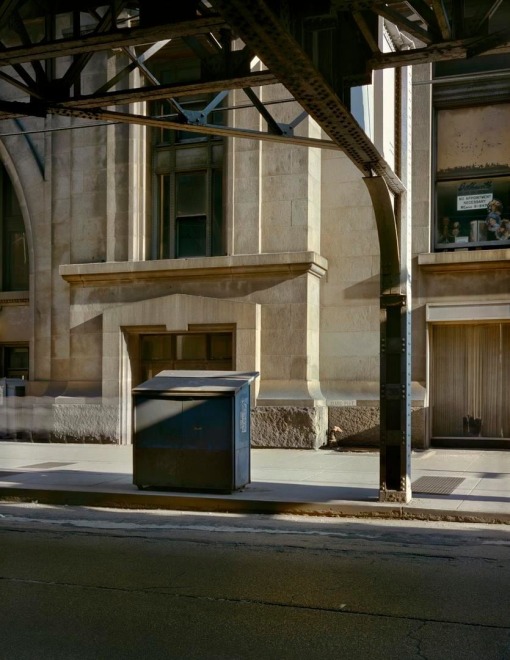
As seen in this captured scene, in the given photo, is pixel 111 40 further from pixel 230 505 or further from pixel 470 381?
pixel 470 381

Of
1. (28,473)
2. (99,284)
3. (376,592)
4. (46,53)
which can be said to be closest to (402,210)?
(46,53)

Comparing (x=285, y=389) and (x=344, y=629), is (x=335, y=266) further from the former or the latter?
(x=344, y=629)

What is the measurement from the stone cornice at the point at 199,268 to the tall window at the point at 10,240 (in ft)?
8.68

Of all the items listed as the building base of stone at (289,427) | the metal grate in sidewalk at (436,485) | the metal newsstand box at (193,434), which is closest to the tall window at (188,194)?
the building base of stone at (289,427)

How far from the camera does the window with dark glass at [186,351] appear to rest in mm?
17516

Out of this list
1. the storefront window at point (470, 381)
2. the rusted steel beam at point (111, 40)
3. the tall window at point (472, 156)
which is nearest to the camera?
the rusted steel beam at point (111, 40)

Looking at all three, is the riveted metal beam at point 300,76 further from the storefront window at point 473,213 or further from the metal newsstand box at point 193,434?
the storefront window at point 473,213

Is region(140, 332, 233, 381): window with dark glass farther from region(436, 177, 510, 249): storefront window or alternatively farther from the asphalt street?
the asphalt street

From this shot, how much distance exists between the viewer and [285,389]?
16688 millimetres

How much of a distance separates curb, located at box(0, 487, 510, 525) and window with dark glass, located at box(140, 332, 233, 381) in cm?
689

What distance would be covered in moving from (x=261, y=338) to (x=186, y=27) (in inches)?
384

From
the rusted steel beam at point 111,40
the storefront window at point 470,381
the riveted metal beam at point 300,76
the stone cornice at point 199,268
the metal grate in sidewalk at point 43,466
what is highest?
the rusted steel beam at point 111,40

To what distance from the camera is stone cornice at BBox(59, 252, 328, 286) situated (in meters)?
16.6

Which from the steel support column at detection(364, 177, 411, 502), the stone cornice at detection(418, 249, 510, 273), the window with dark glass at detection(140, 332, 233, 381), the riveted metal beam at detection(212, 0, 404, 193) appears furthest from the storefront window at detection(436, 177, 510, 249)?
the riveted metal beam at detection(212, 0, 404, 193)
